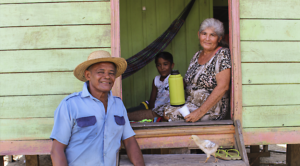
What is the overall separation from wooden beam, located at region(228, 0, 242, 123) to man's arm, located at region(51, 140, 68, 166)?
61.8 inches

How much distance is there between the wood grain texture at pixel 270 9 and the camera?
2264 mm

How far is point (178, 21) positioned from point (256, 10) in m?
1.62

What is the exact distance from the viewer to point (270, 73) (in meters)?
2.27

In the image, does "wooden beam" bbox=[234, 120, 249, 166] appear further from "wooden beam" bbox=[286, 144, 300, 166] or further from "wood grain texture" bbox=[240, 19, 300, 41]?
"wooden beam" bbox=[286, 144, 300, 166]

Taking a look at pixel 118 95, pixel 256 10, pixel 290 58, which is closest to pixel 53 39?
pixel 118 95

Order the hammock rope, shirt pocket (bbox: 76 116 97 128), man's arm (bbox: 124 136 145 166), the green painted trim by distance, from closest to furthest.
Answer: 1. shirt pocket (bbox: 76 116 97 128)
2. man's arm (bbox: 124 136 145 166)
3. the hammock rope
4. the green painted trim

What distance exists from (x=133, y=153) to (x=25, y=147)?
107cm

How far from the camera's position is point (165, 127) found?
224 centimetres

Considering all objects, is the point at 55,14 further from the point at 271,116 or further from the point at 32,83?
the point at 271,116

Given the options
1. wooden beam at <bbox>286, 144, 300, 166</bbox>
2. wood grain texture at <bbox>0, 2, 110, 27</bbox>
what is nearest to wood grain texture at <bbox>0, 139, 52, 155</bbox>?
wood grain texture at <bbox>0, 2, 110, 27</bbox>

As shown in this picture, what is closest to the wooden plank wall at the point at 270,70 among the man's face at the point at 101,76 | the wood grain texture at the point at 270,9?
the wood grain texture at the point at 270,9

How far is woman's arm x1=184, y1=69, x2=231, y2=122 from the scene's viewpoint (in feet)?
7.34

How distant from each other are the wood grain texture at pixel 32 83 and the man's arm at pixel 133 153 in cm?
76

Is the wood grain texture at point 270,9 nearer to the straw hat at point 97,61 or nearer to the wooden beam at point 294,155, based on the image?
the straw hat at point 97,61
